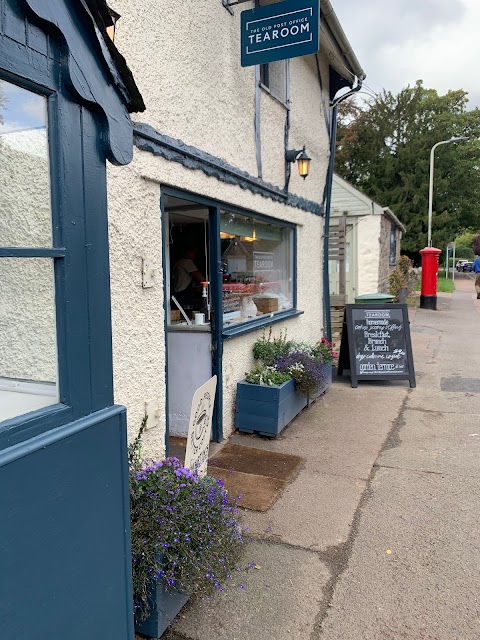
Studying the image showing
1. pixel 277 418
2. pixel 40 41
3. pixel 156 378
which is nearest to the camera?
pixel 40 41

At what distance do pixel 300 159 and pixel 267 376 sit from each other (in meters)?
2.89

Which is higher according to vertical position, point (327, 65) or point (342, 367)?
point (327, 65)

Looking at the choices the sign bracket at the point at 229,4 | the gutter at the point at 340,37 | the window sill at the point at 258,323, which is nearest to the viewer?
the sign bracket at the point at 229,4

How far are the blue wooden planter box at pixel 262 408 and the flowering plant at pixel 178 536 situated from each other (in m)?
2.35

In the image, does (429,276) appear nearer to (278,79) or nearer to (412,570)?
(278,79)

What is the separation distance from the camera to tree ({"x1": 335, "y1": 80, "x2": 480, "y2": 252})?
31.7m

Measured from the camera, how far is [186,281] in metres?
5.28

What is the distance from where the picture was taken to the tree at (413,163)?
3172 cm

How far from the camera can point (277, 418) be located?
495 cm

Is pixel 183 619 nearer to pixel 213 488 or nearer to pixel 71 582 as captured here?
pixel 213 488

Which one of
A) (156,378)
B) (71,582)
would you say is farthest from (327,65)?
(71,582)

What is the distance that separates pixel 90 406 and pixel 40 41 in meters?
1.17

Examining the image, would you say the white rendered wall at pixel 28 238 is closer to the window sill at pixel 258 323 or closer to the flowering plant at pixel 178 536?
the flowering plant at pixel 178 536

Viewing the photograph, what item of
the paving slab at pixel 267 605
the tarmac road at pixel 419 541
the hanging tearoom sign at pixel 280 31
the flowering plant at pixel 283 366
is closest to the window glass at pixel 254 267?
the flowering plant at pixel 283 366
